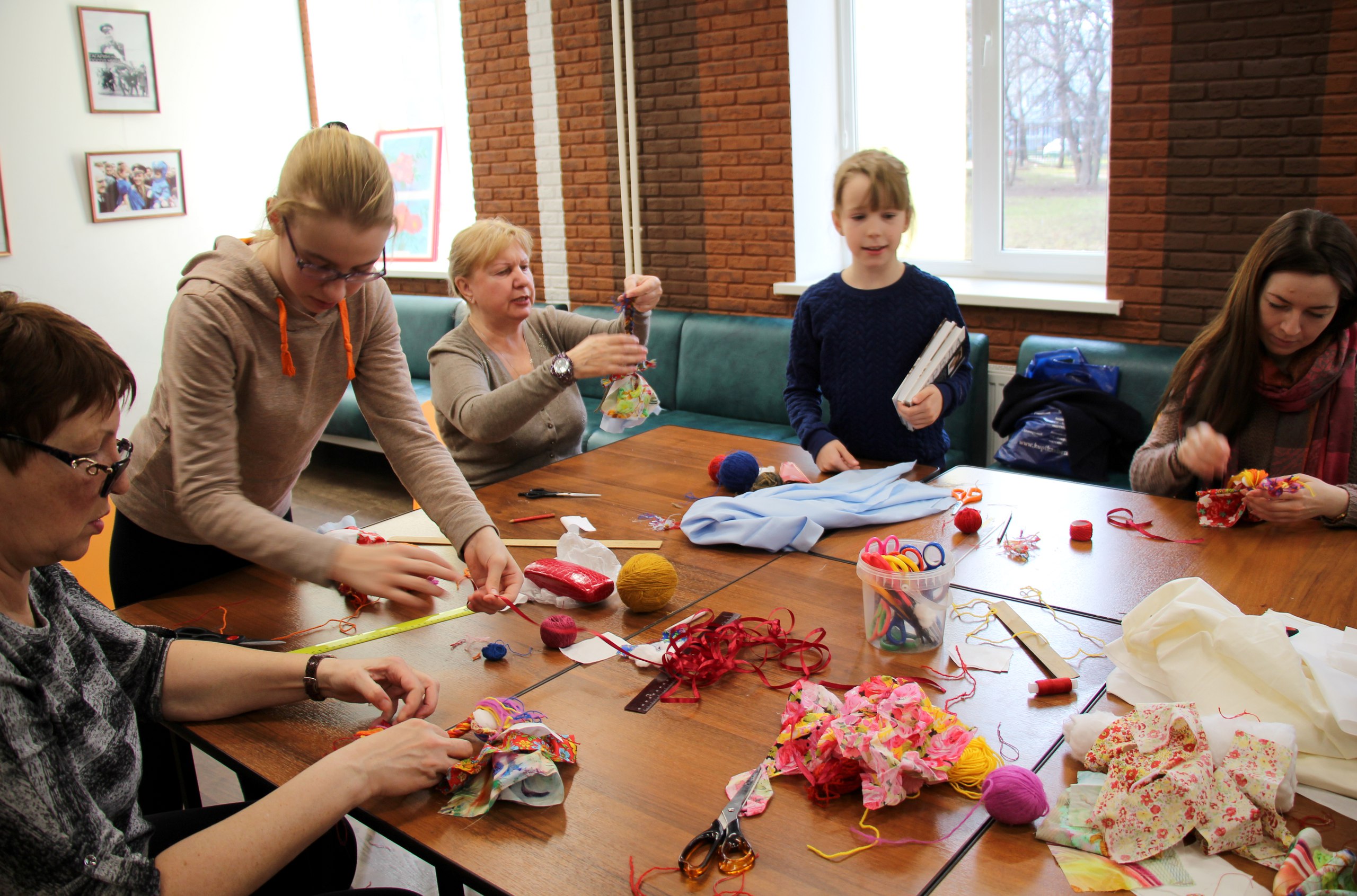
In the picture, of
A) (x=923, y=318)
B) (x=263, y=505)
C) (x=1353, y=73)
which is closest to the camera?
(x=263, y=505)

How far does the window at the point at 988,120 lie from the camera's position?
451 centimetres

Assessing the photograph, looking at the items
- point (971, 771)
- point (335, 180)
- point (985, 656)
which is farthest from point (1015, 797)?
point (335, 180)

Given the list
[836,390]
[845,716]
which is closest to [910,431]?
[836,390]

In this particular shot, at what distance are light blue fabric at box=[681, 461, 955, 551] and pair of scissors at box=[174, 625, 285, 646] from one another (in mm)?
853

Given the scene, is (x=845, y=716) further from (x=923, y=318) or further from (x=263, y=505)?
(x=923, y=318)

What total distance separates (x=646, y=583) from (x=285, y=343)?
79 centimetres

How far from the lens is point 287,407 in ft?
6.13

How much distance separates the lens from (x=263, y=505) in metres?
2.02

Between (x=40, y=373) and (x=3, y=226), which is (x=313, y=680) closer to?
(x=40, y=373)

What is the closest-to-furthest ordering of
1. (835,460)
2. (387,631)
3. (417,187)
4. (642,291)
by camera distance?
(387,631) → (835,460) → (642,291) → (417,187)

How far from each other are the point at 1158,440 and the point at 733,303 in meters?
3.38

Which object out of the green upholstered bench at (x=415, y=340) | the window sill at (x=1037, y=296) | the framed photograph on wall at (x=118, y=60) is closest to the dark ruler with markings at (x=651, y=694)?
the window sill at (x=1037, y=296)

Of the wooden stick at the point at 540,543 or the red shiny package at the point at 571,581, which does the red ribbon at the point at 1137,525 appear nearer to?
the wooden stick at the point at 540,543

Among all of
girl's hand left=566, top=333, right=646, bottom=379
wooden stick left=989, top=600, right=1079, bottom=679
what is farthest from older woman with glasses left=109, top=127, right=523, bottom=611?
wooden stick left=989, top=600, right=1079, bottom=679
